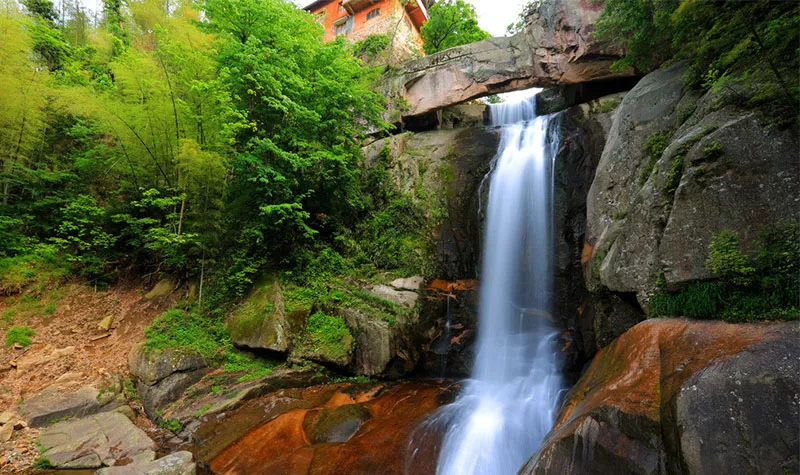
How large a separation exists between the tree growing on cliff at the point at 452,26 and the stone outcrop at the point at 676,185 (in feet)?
44.8

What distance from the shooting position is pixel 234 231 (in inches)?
380

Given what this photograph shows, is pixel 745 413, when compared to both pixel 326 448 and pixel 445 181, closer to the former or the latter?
pixel 326 448

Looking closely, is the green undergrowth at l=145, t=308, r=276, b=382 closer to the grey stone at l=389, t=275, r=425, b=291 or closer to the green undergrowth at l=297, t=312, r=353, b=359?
the green undergrowth at l=297, t=312, r=353, b=359

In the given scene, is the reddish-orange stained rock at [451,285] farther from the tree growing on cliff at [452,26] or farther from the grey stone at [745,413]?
the tree growing on cliff at [452,26]

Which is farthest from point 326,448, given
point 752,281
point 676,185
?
point 676,185

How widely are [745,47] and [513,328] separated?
22.5 feet

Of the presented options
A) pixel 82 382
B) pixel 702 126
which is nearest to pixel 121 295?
A: pixel 82 382

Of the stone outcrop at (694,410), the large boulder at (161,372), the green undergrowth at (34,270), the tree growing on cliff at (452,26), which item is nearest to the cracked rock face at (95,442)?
the large boulder at (161,372)

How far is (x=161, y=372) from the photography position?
6.95m

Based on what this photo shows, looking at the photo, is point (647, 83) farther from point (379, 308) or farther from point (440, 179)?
point (379, 308)

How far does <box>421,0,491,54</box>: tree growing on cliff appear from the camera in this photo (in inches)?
692

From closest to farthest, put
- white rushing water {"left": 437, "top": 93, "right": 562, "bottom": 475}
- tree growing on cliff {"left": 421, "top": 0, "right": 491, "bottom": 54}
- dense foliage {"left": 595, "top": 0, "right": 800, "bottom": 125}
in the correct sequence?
dense foliage {"left": 595, "top": 0, "right": 800, "bottom": 125} < white rushing water {"left": 437, "top": 93, "right": 562, "bottom": 475} < tree growing on cliff {"left": 421, "top": 0, "right": 491, "bottom": 54}

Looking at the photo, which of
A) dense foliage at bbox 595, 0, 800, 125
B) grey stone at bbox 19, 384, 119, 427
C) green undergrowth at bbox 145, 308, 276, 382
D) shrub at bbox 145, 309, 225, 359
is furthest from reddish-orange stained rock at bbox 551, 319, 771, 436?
grey stone at bbox 19, 384, 119, 427

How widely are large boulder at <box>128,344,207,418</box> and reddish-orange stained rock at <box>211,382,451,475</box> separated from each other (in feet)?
7.48
